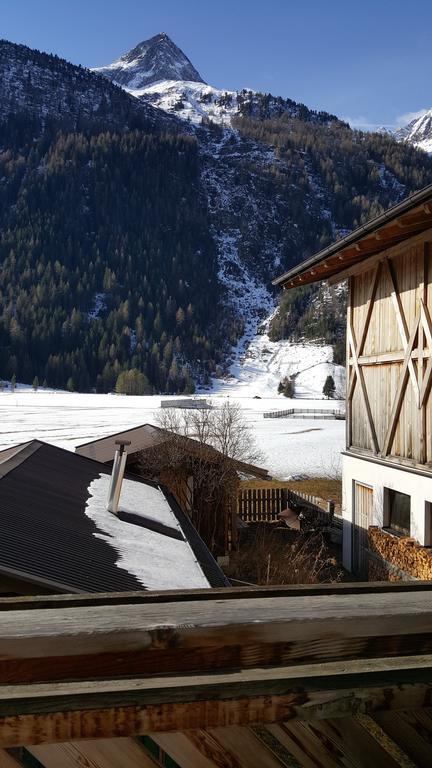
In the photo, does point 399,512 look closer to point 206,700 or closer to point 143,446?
point 143,446

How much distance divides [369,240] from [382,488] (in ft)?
17.6

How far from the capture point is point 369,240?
12766 millimetres

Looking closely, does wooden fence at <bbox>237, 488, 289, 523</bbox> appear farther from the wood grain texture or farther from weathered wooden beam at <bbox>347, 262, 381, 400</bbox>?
the wood grain texture

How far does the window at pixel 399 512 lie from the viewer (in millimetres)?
13297

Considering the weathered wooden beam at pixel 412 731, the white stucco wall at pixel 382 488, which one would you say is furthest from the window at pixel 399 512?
the weathered wooden beam at pixel 412 731

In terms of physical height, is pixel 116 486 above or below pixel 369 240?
below

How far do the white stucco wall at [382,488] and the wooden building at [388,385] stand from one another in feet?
0.07

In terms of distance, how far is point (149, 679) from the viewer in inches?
54.6

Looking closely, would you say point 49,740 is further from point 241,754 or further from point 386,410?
Result: point 386,410

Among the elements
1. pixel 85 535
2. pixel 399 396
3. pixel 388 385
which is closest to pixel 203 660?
pixel 85 535

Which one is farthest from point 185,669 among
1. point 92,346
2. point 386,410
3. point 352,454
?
point 92,346

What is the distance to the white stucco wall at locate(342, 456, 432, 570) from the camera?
40.5 feet

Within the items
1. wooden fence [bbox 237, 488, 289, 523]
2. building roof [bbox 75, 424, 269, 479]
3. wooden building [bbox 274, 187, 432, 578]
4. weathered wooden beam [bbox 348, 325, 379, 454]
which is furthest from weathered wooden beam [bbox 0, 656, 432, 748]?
wooden fence [bbox 237, 488, 289, 523]

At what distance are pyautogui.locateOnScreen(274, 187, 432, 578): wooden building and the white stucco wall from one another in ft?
0.07
